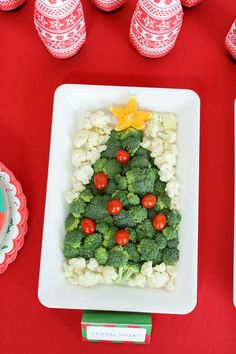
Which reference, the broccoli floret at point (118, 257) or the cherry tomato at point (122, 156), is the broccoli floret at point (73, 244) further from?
the cherry tomato at point (122, 156)

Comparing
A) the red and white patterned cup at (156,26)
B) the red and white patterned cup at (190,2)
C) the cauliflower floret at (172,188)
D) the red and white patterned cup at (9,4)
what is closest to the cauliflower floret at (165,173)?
the cauliflower floret at (172,188)

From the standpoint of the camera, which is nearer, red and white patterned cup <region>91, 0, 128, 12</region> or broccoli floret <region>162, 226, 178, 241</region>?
broccoli floret <region>162, 226, 178, 241</region>

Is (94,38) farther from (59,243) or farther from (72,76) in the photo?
(59,243)

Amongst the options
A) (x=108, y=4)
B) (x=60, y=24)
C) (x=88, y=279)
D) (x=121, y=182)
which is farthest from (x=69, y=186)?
(x=108, y=4)

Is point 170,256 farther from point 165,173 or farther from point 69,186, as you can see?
point 69,186

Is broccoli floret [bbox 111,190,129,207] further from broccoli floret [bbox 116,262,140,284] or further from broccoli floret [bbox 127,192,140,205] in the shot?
broccoli floret [bbox 116,262,140,284]

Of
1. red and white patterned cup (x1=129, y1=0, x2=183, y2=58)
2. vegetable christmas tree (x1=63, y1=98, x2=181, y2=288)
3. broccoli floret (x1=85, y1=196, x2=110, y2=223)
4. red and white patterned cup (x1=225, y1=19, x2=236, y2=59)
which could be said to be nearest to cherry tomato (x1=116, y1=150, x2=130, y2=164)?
vegetable christmas tree (x1=63, y1=98, x2=181, y2=288)
